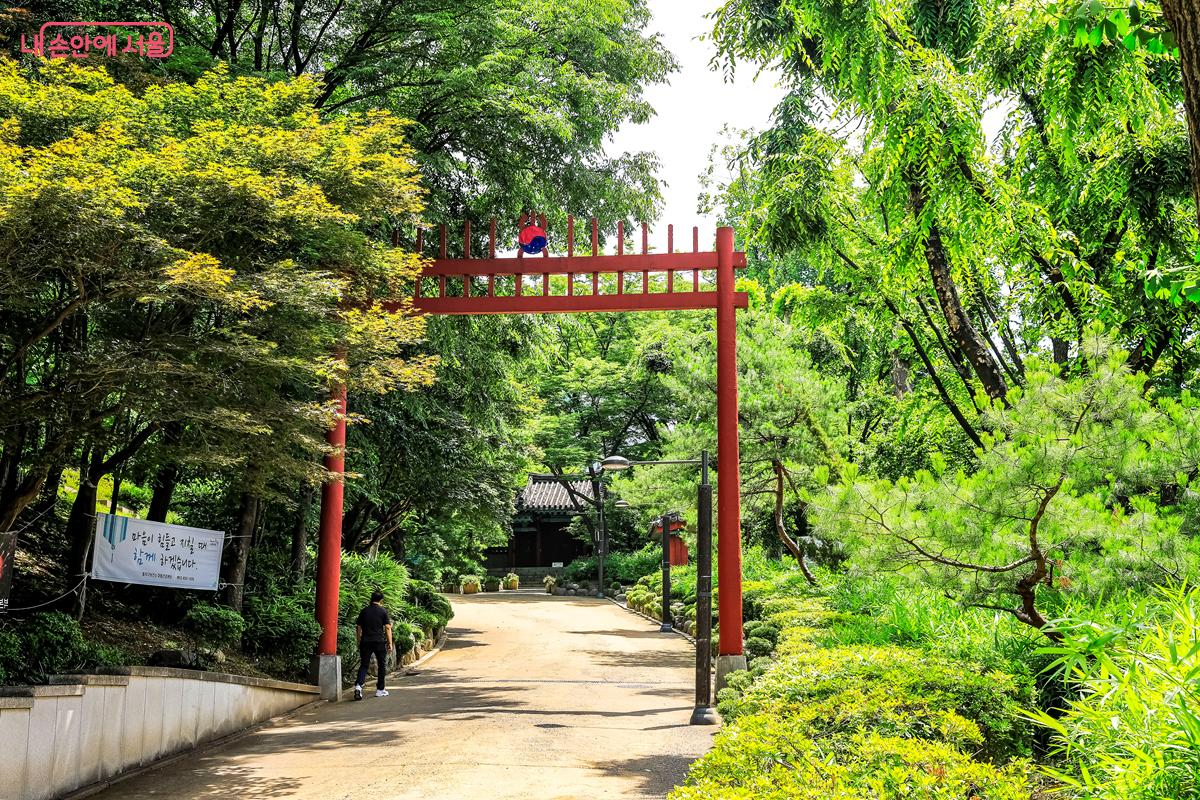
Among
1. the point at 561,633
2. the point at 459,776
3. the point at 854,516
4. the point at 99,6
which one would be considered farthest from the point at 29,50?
the point at 561,633

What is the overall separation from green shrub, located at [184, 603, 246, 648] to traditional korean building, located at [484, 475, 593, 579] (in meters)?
31.1

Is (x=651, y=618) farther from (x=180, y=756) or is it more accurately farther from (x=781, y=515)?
(x=180, y=756)

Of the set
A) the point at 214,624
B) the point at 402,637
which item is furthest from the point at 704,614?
the point at 402,637

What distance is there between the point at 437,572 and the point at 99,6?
652 inches

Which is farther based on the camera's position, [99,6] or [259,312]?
[99,6]

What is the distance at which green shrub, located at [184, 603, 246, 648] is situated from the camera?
12.2 m

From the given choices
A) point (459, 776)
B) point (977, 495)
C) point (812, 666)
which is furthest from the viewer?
point (459, 776)

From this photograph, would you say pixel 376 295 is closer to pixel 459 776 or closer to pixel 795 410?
pixel 459 776

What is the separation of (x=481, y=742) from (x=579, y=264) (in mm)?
6423

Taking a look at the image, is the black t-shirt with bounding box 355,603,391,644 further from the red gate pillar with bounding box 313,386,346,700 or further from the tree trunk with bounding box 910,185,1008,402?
the tree trunk with bounding box 910,185,1008,402

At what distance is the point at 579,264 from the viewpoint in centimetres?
1338

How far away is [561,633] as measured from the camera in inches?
920

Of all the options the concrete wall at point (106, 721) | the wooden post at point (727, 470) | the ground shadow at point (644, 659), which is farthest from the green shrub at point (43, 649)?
the ground shadow at point (644, 659)

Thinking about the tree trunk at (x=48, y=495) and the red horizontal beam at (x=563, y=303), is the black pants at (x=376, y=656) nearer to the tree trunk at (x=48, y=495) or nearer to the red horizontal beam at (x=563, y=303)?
the tree trunk at (x=48, y=495)
